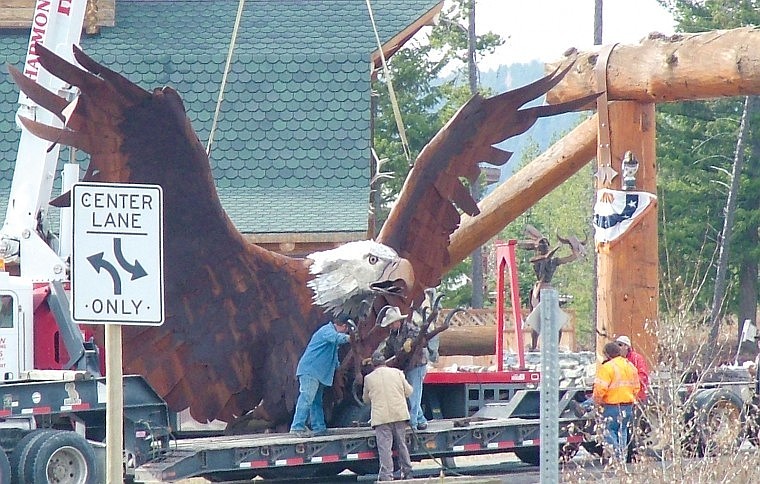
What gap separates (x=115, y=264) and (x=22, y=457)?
6.02 meters

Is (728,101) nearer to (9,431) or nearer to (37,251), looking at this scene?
(37,251)

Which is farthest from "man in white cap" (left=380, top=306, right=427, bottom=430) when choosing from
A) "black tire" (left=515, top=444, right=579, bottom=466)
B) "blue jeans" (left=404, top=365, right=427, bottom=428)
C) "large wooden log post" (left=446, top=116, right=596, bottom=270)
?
"large wooden log post" (left=446, top=116, right=596, bottom=270)

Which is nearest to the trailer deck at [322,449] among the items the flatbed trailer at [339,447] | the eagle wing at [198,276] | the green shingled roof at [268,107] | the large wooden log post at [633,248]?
the flatbed trailer at [339,447]

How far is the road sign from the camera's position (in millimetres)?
8070

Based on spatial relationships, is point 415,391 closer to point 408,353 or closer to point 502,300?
point 408,353

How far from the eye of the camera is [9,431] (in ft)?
45.5

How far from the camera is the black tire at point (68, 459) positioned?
13734mm

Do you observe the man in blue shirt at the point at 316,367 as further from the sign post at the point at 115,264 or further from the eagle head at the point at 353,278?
the sign post at the point at 115,264

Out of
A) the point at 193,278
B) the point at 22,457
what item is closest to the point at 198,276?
the point at 193,278

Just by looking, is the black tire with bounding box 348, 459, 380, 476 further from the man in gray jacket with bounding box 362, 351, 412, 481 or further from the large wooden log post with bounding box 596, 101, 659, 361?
the large wooden log post with bounding box 596, 101, 659, 361

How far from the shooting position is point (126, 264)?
8.15 meters

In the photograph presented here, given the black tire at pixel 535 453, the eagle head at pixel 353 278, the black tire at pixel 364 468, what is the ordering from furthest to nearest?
the black tire at pixel 364 468 < the eagle head at pixel 353 278 < the black tire at pixel 535 453

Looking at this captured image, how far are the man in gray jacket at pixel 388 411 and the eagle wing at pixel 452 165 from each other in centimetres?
239

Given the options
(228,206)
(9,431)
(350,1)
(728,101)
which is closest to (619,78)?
(9,431)
